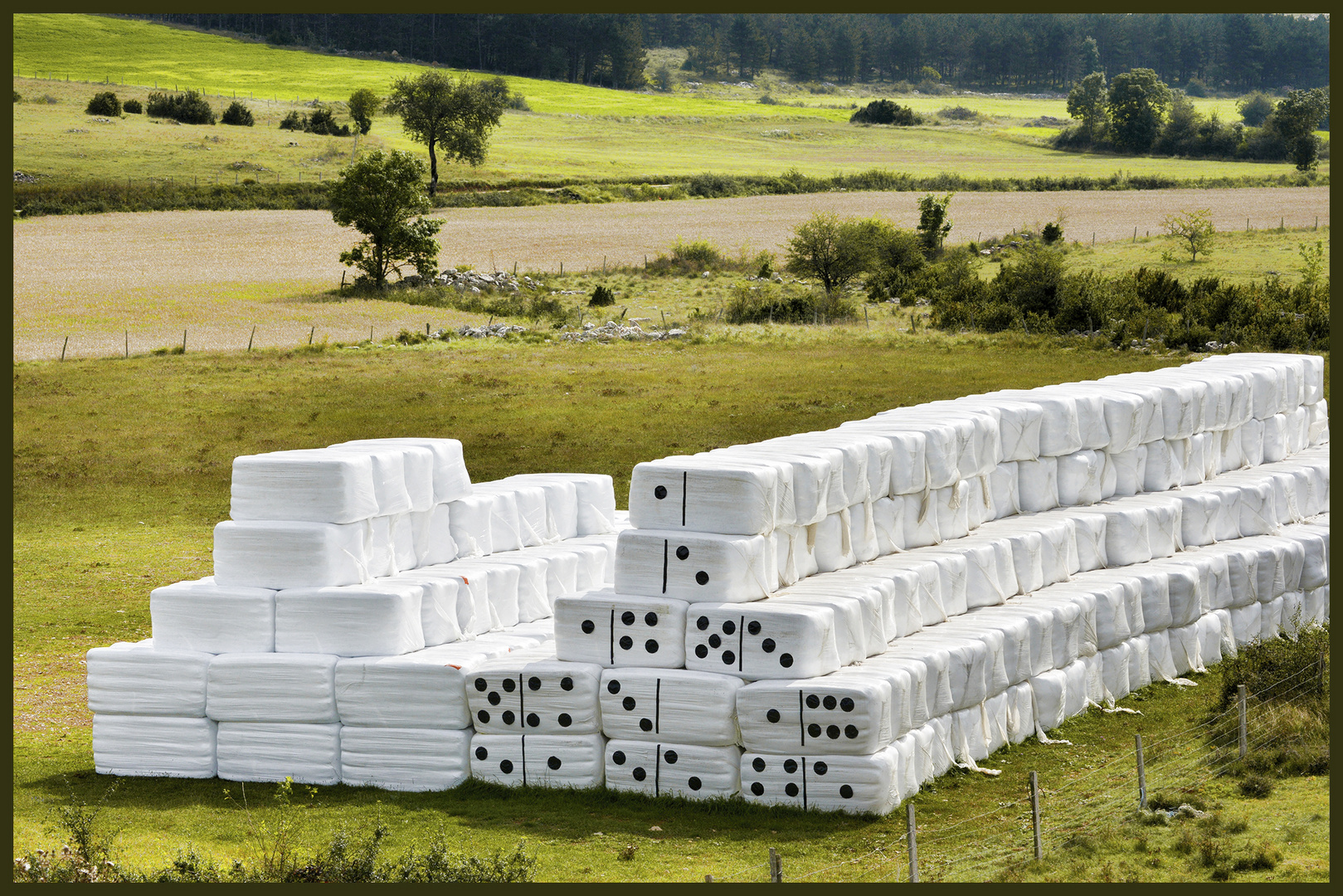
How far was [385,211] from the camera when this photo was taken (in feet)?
184

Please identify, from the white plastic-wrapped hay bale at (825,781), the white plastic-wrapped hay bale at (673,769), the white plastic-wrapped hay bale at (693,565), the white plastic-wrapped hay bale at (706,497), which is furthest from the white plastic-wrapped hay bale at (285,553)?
the white plastic-wrapped hay bale at (825,781)

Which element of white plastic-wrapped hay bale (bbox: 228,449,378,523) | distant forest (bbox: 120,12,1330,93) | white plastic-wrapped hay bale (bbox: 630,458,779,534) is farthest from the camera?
distant forest (bbox: 120,12,1330,93)

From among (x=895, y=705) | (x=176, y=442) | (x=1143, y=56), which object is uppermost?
(x=1143, y=56)

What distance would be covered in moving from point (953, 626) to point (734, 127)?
4761 inches

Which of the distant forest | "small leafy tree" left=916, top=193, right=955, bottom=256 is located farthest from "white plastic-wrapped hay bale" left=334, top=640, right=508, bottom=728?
the distant forest

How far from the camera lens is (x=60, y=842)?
1199 cm

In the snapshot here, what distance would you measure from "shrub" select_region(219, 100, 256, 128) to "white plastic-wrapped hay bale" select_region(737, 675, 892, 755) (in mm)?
94316

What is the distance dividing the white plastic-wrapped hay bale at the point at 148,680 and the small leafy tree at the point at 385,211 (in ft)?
144

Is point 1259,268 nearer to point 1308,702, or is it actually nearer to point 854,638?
point 1308,702

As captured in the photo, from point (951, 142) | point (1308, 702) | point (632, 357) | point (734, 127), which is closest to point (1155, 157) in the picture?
point (951, 142)

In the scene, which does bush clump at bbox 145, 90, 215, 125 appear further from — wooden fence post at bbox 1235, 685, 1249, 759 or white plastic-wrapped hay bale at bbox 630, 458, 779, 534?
wooden fence post at bbox 1235, 685, 1249, 759

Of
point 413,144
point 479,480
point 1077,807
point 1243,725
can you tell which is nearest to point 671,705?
point 1077,807

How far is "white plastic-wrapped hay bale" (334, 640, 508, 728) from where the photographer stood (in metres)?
13.4

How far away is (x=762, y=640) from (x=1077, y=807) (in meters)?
3.07
